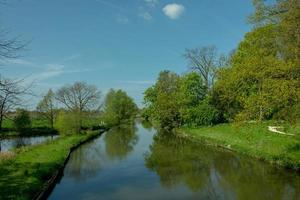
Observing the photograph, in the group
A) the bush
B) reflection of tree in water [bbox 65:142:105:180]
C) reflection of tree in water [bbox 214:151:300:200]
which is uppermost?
the bush

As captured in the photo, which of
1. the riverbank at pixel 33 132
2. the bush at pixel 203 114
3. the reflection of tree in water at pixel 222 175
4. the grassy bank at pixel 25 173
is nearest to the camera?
the grassy bank at pixel 25 173

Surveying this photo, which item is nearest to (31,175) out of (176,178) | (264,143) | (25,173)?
(25,173)

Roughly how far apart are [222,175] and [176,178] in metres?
3.48

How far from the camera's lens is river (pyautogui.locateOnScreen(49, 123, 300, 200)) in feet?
65.5

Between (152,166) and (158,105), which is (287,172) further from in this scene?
(158,105)

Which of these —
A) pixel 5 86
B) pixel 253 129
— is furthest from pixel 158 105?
pixel 5 86

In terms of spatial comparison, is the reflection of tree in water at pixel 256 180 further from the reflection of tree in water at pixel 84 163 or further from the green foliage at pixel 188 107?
the green foliage at pixel 188 107

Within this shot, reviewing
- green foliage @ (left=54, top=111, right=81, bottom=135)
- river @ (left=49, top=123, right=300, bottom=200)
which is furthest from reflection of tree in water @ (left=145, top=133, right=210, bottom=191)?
green foliage @ (left=54, top=111, right=81, bottom=135)

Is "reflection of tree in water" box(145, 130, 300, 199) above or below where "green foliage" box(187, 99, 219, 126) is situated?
below

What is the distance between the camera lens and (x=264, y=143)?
30.9 m

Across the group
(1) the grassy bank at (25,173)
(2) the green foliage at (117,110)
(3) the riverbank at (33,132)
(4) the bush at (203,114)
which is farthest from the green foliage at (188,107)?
(1) the grassy bank at (25,173)

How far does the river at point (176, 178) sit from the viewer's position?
65.5 feet

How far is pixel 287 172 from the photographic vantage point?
23.4 m

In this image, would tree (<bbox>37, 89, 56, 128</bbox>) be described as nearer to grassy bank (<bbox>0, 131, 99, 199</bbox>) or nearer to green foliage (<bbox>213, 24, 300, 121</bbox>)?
grassy bank (<bbox>0, 131, 99, 199</bbox>)
